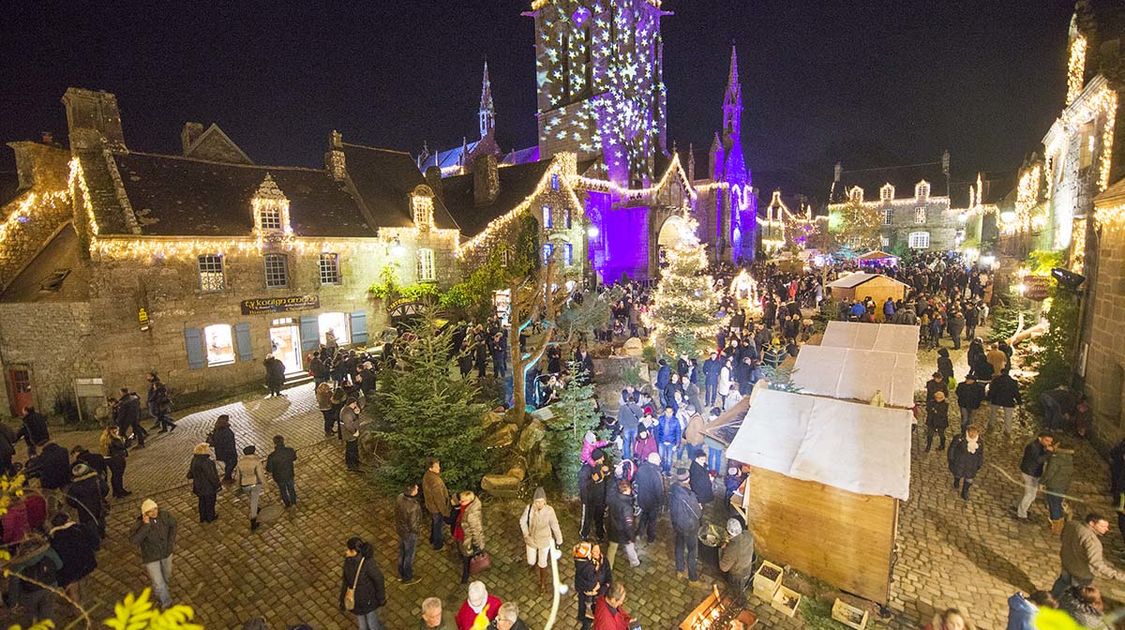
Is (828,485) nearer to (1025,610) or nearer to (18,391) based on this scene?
(1025,610)

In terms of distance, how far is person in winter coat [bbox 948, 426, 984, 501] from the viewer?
859 centimetres

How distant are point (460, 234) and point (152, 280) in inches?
454

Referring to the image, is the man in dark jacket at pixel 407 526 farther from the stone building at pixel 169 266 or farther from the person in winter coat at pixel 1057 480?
the stone building at pixel 169 266

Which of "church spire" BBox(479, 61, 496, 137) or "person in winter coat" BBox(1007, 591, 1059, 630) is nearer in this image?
"person in winter coat" BBox(1007, 591, 1059, 630)

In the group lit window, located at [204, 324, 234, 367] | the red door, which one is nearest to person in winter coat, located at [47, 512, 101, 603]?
lit window, located at [204, 324, 234, 367]

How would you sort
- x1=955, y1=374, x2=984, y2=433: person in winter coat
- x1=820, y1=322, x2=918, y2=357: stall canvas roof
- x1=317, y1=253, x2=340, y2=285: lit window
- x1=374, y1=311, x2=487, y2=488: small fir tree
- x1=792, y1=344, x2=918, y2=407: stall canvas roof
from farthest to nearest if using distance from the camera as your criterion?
x1=317, y1=253, x2=340, y2=285: lit window
x1=820, y1=322, x2=918, y2=357: stall canvas roof
x1=955, y1=374, x2=984, y2=433: person in winter coat
x1=792, y1=344, x2=918, y2=407: stall canvas roof
x1=374, y1=311, x2=487, y2=488: small fir tree

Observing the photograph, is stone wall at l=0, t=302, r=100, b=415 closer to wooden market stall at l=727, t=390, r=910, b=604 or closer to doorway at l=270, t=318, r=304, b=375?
doorway at l=270, t=318, r=304, b=375

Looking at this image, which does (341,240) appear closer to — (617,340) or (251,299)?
(251,299)

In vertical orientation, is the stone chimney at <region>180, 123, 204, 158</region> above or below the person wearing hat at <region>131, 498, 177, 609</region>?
above

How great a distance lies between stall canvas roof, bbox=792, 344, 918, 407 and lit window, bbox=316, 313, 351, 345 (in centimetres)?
1600

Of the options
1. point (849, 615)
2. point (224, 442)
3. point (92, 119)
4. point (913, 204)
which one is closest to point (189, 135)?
point (92, 119)

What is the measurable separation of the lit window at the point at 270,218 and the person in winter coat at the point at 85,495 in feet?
37.4

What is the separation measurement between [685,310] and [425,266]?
39.2 ft

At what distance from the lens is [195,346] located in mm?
16328
